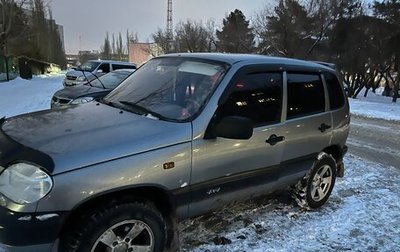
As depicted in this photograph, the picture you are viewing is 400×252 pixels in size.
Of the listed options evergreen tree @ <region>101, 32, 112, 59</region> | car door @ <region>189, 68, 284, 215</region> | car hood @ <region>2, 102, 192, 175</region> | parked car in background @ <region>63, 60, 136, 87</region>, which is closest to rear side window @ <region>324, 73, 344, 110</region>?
car door @ <region>189, 68, 284, 215</region>

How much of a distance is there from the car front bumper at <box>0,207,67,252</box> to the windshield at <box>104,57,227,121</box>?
1.27 m

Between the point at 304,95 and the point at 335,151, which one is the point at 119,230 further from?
the point at 335,151

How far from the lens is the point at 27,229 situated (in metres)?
2.69

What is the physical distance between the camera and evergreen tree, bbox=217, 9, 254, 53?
4519 cm

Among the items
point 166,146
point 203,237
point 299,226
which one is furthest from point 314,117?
point 166,146

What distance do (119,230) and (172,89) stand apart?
4.65 ft

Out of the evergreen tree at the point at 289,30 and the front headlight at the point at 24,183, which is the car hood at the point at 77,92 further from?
the evergreen tree at the point at 289,30

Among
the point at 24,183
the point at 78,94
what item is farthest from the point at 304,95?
the point at 78,94

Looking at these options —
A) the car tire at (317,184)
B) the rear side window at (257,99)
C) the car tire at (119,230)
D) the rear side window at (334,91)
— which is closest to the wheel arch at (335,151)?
the car tire at (317,184)

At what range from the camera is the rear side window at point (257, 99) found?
12.5 feet

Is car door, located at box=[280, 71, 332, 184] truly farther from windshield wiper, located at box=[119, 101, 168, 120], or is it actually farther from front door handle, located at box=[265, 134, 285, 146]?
windshield wiper, located at box=[119, 101, 168, 120]

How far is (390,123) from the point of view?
562 inches

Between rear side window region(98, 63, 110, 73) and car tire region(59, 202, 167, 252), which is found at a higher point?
car tire region(59, 202, 167, 252)

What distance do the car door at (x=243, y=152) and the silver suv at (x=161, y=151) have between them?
0.04ft
